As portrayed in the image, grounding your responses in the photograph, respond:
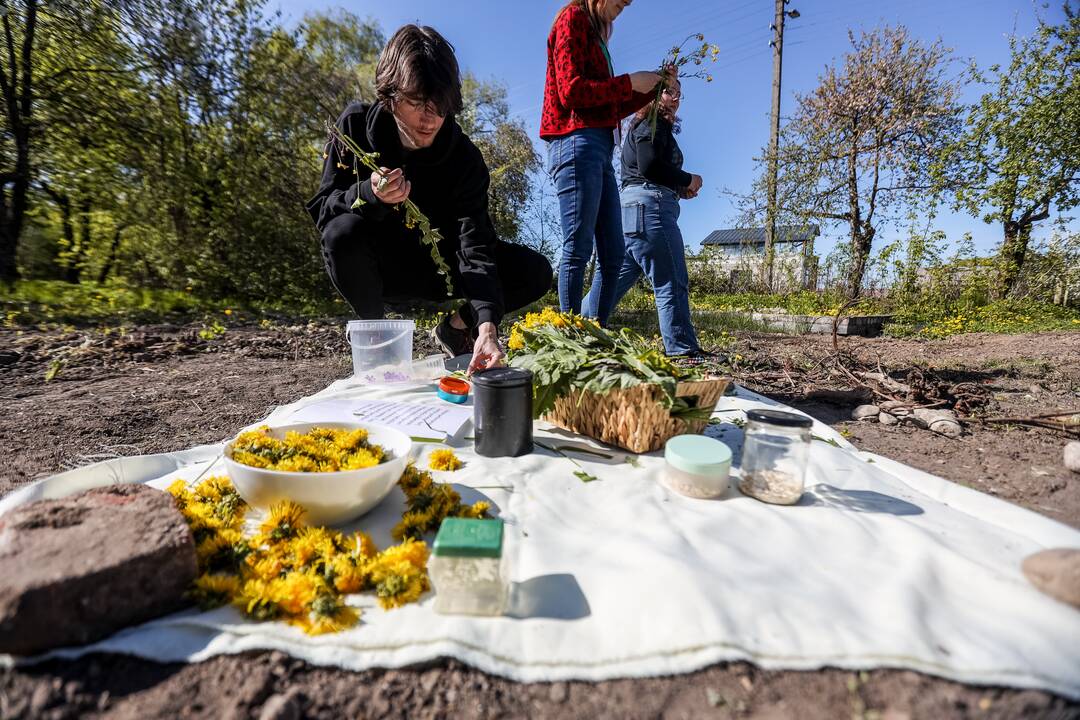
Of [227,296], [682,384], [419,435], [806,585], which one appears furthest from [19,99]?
[806,585]

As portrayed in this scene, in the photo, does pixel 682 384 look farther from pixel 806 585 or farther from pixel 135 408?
pixel 135 408

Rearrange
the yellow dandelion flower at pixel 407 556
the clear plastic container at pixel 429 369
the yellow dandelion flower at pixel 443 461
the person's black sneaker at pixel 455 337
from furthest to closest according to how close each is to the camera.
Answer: the person's black sneaker at pixel 455 337, the clear plastic container at pixel 429 369, the yellow dandelion flower at pixel 443 461, the yellow dandelion flower at pixel 407 556

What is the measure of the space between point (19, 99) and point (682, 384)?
6.91 metres

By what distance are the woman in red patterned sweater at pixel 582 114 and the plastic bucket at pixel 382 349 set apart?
0.96m

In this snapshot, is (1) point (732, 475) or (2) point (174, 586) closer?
(2) point (174, 586)

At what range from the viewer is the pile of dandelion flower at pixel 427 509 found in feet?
3.25

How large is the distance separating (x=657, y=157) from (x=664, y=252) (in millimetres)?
534

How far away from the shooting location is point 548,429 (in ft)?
5.53

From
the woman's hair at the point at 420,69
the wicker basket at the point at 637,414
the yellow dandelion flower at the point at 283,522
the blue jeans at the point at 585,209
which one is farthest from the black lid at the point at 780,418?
the woman's hair at the point at 420,69

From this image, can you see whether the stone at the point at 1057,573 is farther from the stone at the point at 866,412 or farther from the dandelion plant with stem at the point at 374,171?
the dandelion plant with stem at the point at 374,171

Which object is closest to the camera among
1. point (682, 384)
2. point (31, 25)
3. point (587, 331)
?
A: point (682, 384)

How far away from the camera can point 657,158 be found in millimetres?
2691

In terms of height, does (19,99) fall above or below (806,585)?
above

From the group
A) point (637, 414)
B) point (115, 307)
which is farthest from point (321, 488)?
point (115, 307)
